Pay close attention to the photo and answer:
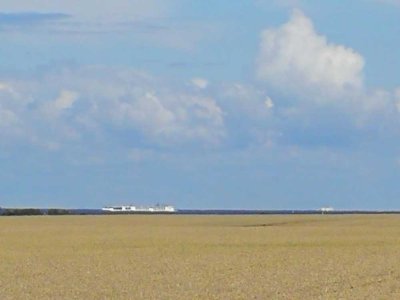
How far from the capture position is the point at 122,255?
143ft

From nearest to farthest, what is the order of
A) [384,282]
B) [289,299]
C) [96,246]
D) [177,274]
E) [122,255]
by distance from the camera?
[289,299] < [384,282] < [177,274] < [122,255] < [96,246]

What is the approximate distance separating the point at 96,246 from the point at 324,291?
1044 inches

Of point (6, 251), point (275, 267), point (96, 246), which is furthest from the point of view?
point (96, 246)

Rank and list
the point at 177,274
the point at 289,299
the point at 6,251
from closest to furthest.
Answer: the point at 289,299 → the point at 177,274 → the point at 6,251

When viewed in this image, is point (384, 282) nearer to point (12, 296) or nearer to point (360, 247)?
point (12, 296)

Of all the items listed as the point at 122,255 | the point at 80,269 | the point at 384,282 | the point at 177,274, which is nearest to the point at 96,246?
the point at 122,255

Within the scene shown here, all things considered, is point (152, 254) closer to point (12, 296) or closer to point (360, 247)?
point (360, 247)

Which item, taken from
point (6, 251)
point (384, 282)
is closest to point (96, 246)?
point (6, 251)

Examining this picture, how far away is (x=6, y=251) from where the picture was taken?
47.9m

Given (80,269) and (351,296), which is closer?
(351,296)

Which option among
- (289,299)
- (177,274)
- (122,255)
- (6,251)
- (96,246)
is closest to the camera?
(289,299)

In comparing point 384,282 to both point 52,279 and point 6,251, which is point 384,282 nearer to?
point 52,279

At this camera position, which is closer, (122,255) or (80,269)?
(80,269)

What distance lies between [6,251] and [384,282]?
22.9 m
